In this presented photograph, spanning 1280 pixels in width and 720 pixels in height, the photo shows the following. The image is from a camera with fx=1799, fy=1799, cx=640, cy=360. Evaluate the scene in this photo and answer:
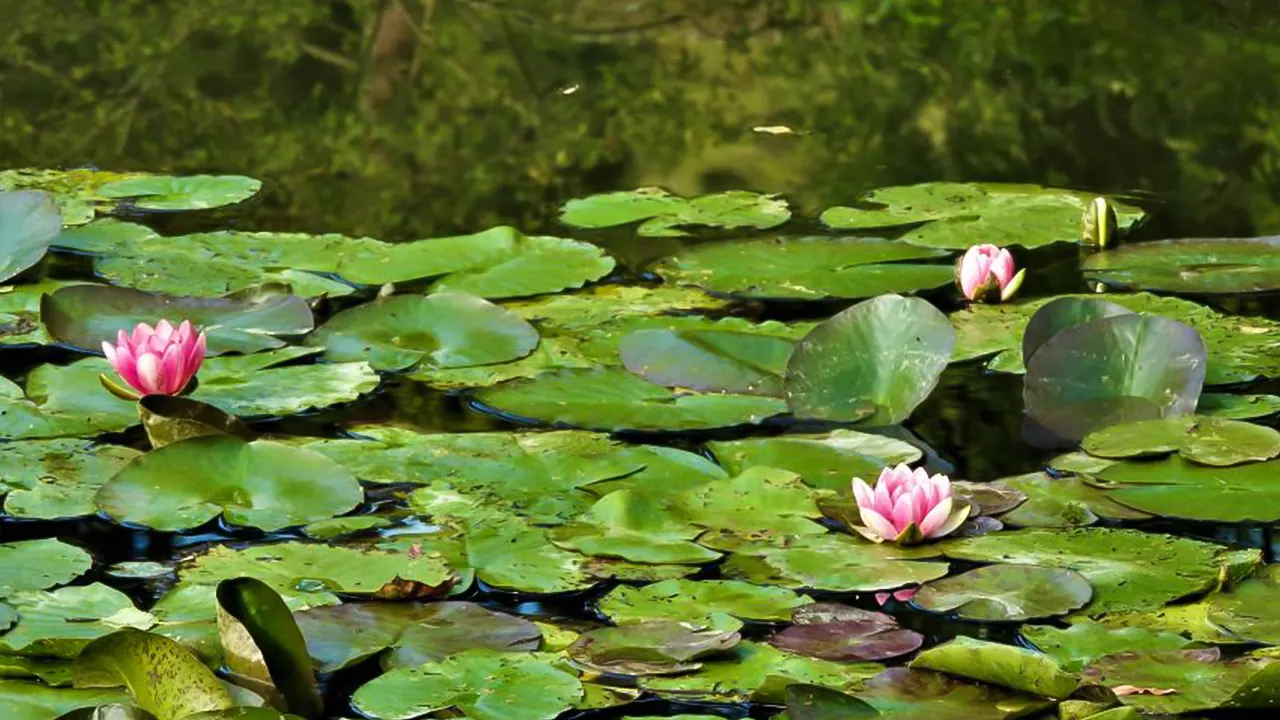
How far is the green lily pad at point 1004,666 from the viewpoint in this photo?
1.78 metres

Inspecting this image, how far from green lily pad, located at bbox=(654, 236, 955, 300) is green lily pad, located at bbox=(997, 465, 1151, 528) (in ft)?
2.84

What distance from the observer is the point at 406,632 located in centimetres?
196

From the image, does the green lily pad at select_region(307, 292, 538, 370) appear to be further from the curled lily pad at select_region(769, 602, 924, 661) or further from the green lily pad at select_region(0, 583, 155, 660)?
the curled lily pad at select_region(769, 602, 924, 661)

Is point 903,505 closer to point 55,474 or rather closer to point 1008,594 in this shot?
point 1008,594

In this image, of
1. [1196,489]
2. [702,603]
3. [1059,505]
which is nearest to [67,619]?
[702,603]

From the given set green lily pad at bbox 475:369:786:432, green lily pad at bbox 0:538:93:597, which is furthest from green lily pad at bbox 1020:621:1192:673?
green lily pad at bbox 0:538:93:597

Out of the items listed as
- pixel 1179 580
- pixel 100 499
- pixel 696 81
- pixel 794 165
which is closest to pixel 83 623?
pixel 100 499

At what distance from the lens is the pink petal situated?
2180mm

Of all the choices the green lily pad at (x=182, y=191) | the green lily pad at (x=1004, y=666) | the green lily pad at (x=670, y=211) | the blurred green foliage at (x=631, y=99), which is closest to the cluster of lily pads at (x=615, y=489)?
the green lily pad at (x=1004, y=666)

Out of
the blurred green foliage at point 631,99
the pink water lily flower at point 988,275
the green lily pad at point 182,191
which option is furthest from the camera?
the blurred green foliage at point 631,99

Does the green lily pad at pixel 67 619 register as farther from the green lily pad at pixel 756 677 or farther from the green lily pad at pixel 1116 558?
the green lily pad at pixel 1116 558

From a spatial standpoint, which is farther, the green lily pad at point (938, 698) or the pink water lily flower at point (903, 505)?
the pink water lily flower at point (903, 505)

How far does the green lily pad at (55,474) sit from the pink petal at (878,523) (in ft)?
3.23

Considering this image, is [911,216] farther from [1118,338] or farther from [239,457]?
[239,457]
